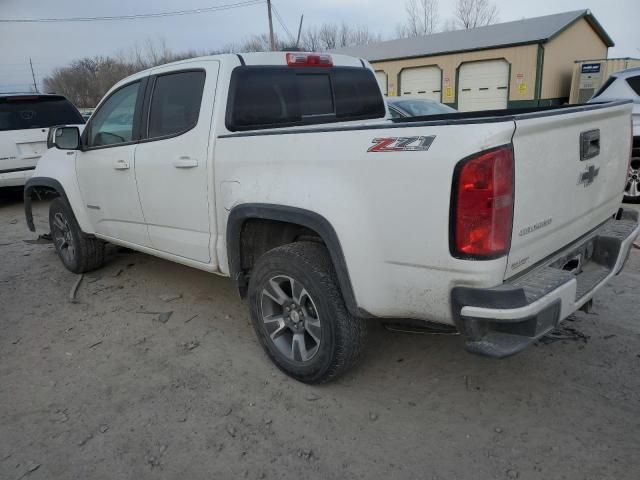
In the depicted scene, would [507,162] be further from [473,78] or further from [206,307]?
[473,78]

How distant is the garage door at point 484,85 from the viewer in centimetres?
1980

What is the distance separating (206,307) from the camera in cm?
425

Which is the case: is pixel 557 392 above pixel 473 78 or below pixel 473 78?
below

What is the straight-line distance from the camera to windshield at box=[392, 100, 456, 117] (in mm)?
8586

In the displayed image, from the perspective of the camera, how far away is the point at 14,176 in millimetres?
8336

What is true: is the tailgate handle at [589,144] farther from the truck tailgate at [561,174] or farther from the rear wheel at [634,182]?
the rear wheel at [634,182]

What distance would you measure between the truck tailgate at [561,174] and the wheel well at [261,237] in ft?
4.18

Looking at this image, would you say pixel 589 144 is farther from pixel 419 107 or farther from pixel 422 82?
pixel 422 82

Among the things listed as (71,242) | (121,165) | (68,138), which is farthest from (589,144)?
(71,242)

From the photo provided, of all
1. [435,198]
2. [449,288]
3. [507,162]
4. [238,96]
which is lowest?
[449,288]

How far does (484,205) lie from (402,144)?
1.46 ft

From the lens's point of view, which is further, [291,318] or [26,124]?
[26,124]

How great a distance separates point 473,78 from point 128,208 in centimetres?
1965

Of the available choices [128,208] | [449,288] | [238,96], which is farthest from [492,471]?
[128,208]
